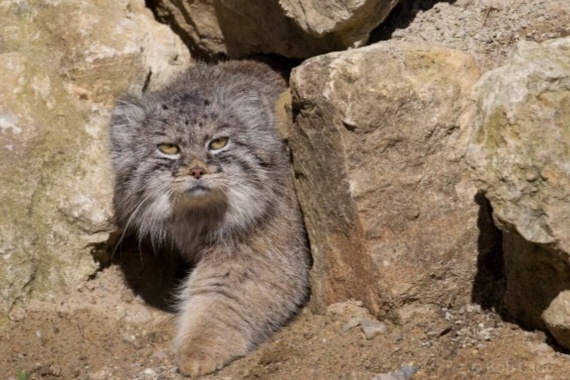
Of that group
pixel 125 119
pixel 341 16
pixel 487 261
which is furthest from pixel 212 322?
pixel 341 16

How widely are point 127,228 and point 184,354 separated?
1.09 metres

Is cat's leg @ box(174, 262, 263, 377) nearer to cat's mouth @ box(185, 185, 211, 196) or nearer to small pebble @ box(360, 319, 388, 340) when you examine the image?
cat's mouth @ box(185, 185, 211, 196)

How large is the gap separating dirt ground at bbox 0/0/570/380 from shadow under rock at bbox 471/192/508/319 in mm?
98

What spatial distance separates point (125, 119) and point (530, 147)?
2830 millimetres

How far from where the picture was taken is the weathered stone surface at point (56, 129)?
578cm

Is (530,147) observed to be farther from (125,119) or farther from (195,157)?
(125,119)

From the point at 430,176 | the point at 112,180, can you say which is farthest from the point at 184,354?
the point at 430,176

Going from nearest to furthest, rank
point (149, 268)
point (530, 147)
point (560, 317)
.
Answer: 1. point (530, 147)
2. point (560, 317)
3. point (149, 268)

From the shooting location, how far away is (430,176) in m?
4.89

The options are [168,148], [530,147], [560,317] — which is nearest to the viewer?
[530,147]

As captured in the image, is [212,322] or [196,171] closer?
[196,171]

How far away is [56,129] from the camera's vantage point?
5.93 metres

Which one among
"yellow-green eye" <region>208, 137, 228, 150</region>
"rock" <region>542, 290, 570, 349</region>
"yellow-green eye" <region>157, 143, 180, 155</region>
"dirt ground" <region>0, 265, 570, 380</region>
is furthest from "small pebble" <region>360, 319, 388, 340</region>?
"yellow-green eye" <region>157, 143, 180, 155</region>

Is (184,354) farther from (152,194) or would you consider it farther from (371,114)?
(371,114)
